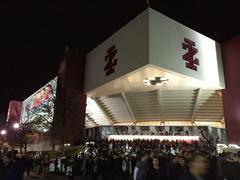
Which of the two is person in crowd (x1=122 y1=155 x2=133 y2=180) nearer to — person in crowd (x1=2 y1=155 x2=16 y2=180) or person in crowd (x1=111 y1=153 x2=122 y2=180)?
person in crowd (x1=111 y1=153 x2=122 y2=180)

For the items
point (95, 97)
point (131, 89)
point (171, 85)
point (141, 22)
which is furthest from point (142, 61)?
point (95, 97)

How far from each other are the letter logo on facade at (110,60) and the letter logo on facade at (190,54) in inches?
267

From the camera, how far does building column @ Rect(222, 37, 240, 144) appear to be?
25.8 meters

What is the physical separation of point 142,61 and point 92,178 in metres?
10.9

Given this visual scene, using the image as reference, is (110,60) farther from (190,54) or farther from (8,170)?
(8,170)

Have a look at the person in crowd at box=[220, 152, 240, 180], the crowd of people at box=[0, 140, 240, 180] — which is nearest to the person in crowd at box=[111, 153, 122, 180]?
the crowd of people at box=[0, 140, 240, 180]

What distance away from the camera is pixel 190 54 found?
25.8 m

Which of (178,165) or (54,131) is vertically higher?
(54,131)

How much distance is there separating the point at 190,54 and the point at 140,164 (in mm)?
18555

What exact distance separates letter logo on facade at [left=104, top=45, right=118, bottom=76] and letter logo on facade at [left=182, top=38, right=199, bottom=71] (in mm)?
6789

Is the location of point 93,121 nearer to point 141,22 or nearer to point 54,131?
point 54,131

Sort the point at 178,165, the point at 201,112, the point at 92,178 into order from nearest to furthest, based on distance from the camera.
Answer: the point at 178,165 < the point at 92,178 < the point at 201,112

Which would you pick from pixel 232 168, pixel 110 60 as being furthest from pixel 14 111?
pixel 232 168

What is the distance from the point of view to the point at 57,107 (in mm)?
28672
